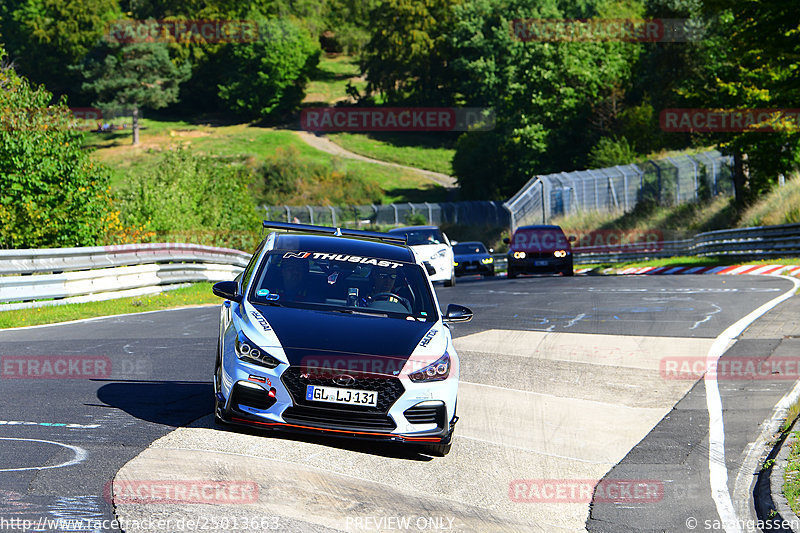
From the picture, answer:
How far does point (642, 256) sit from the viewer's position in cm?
4016

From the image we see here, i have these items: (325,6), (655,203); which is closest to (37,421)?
(655,203)

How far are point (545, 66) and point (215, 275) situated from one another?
45059mm

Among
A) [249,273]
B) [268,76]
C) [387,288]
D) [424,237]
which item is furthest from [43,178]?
[268,76]

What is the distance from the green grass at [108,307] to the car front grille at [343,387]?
9.67 m

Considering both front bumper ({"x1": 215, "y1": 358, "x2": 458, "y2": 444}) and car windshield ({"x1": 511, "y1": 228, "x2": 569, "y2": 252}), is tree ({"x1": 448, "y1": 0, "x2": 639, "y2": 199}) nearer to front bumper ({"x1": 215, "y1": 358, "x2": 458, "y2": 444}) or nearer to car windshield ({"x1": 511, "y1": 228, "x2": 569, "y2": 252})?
car windshield ({"x1": 511, "y1": 228, "x2": 569, "y2": 252})

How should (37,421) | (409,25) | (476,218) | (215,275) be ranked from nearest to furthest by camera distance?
1. (37,421)
2. (215,275)
3. (476,218)
4. (409,25)

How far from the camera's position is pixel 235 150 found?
99750 millimetres

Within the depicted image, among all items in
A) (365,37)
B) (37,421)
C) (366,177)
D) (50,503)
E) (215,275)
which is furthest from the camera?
(365,37)

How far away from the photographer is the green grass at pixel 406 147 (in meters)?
103

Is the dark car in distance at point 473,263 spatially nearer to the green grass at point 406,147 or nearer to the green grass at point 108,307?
the green grass at point 108,307

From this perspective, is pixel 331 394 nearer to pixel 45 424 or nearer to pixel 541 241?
pixel 45 424

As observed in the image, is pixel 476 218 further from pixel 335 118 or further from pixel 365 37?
pixel 365 37

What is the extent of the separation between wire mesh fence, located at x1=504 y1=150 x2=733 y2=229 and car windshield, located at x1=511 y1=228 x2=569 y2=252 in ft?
48.1

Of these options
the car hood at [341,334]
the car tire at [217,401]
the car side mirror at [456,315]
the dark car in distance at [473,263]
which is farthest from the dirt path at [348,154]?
the car tire at [217,401]
